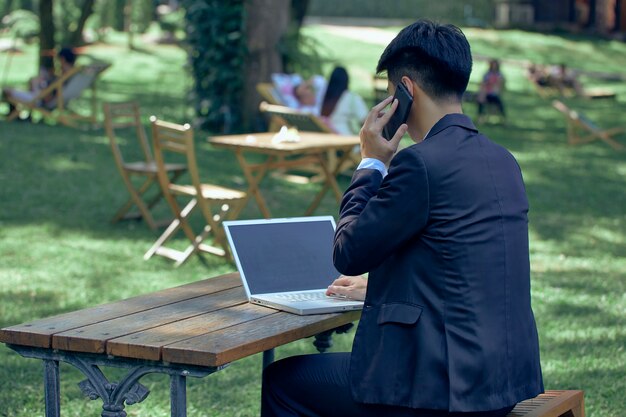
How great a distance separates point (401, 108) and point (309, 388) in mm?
892

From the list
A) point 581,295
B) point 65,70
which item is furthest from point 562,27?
point 581,295

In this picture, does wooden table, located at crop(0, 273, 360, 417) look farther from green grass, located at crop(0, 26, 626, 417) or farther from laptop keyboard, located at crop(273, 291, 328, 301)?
green grass, located at crop(0, 26, 626, 417)

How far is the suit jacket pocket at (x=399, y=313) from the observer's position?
9.04 feet

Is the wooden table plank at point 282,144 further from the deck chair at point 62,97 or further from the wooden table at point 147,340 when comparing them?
the deck chair at point 62,97

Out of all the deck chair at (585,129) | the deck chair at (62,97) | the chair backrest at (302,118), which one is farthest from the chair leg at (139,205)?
the deck chair at (585,129)

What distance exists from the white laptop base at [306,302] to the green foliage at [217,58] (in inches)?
453

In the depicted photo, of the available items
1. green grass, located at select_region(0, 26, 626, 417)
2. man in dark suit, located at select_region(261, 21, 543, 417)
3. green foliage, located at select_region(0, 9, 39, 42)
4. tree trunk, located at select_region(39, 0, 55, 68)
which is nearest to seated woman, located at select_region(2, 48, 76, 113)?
green grass, located at select_region(0, 26, 626, 417)

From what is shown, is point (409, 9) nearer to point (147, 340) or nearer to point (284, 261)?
point (284, 261)

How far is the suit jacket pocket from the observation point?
2756mm

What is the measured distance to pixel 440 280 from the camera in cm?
275

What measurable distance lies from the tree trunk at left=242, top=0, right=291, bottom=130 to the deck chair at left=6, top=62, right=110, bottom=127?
2.45 metres

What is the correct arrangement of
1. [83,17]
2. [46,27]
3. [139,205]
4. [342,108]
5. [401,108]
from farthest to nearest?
[83,17]
[46,27]
[342,108]
[139,205]
[401,108]

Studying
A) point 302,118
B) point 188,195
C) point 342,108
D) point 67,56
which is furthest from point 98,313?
point 67,56

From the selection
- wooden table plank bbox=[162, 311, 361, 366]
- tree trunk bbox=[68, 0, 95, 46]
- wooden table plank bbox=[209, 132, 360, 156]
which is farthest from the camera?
tree trunk bbox=[68, 0, 95, 46]
